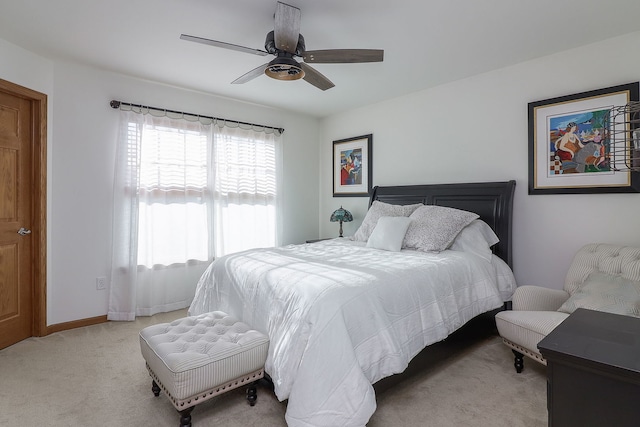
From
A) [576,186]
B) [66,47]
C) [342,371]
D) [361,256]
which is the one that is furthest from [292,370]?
[66,47]

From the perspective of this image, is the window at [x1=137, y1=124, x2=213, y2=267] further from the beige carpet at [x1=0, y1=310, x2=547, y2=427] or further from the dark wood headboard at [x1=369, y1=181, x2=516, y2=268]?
the dark wood headboard at [x1=369, y1=181, x2=516, y2=268]

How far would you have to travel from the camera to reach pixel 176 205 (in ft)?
12.5

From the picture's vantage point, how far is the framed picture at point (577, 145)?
8.63 ft

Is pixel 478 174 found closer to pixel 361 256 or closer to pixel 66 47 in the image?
pixel 361 256

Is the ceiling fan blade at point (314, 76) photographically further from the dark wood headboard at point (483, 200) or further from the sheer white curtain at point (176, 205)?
the sheer white curtain at point (176, 205)

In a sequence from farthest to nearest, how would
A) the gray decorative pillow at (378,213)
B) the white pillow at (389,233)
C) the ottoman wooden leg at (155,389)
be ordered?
the gray decorative pillow at (378,213), the white pillow at (389,233), the ottoman wooden leg at (155,389)

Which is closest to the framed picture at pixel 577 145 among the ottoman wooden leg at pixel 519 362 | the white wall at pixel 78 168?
the ottoman wooden leg at pixel 519 362

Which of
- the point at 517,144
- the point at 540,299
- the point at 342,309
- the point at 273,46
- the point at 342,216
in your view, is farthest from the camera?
the point at 342,216

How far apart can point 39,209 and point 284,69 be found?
8.52 feet

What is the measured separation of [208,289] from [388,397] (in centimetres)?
159

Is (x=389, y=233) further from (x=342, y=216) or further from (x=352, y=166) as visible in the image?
(x=352, y=166)

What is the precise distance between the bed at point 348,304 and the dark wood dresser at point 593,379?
3.06 feet

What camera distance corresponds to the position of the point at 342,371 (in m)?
1.63

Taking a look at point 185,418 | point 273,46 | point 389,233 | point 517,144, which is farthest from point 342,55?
point 185,418
